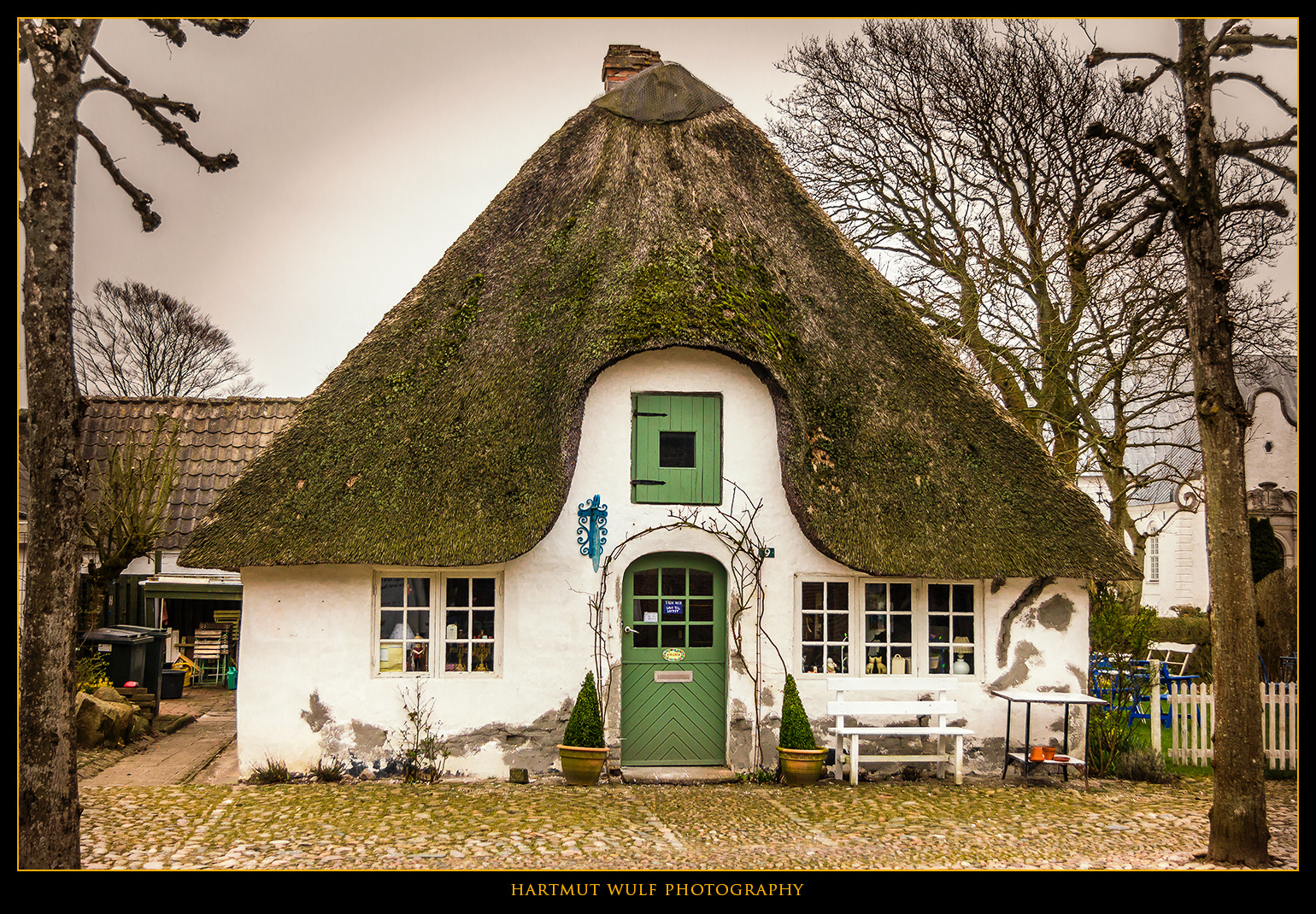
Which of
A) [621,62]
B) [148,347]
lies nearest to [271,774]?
[621,62]

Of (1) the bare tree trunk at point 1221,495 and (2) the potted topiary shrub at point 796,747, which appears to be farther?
(2) the potted topiary shrub at point 796,747

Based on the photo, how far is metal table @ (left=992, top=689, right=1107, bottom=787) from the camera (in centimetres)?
895

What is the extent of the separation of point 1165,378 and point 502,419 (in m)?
10.4

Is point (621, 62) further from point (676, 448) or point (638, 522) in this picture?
point (638, 522)

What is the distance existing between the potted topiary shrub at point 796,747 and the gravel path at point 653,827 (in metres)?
0.19

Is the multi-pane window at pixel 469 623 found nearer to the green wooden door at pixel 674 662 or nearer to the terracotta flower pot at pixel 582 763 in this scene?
the terracotta flower pot at pixel 582 763

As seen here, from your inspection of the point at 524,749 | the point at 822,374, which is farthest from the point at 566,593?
the point at 822,374

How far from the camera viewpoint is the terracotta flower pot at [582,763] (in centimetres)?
870

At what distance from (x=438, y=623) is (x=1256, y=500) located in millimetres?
20842

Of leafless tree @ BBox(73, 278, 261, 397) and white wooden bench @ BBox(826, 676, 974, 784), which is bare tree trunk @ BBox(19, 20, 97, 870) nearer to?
white wooden bench @ BBox(826, 676, 974, 784)

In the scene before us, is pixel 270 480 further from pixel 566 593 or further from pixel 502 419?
pixel 566 593

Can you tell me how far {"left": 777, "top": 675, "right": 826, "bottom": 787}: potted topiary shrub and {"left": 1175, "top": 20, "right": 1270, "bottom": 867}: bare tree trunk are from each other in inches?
129

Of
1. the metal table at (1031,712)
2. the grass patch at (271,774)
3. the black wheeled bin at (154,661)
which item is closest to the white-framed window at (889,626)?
the metal table at (1031,712)

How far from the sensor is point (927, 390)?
995 cm
